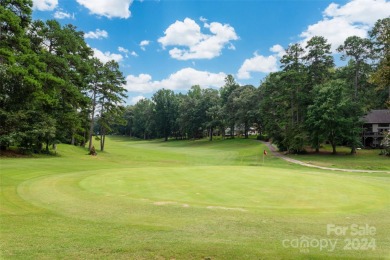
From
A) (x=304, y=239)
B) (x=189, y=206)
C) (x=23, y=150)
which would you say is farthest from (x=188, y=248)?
(x=23, y=150)

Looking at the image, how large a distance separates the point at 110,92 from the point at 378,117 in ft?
160

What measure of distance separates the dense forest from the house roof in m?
2.04

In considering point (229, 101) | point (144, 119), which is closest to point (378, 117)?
point (229, 101)

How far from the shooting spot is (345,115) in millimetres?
44469

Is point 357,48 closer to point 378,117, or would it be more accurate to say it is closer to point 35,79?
point 378,117

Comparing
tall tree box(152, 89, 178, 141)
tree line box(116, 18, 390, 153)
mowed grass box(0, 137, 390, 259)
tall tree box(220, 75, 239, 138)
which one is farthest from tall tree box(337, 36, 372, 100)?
tall tree box(152, 89, 178, 141)

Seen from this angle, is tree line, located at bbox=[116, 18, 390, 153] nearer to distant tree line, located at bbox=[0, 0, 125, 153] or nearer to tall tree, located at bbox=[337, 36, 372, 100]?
tall tree, located at bbox=[337, 36, 372, 100]

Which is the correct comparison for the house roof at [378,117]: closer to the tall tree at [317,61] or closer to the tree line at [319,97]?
the tree line at [319,97]

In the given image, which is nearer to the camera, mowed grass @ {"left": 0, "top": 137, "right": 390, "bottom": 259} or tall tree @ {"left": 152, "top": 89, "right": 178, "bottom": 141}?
mowed grass @ {"left": 0, "top": 137, "right": 390, "bottom": 259}

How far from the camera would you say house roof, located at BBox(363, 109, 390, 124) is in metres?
55.2

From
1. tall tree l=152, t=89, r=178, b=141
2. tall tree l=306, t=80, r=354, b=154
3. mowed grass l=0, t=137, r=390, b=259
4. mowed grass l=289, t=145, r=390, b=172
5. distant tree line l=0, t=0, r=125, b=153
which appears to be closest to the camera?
mowed grass l=0, t=137, r=390, b=259

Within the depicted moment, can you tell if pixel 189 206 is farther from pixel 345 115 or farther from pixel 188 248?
pixel 345 115

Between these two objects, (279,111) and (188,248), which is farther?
(279,111)

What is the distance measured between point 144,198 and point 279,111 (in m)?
43.9
